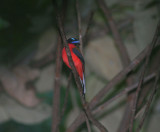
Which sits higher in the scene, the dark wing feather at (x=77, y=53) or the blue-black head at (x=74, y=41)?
the blue-black head at (x=74, y=41)

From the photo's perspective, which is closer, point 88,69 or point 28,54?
point 88,69

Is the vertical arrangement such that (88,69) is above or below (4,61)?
below

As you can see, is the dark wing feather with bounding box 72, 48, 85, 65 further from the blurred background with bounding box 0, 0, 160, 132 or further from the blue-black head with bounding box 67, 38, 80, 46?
the blurred background with bounding box 0, 0, 160, 132

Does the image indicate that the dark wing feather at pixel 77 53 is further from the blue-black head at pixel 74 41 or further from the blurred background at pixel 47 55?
the blurred background at pixel 47 55

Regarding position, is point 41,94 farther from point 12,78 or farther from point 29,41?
point 29,41

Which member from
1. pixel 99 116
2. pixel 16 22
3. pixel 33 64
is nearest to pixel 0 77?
pixel 33 64

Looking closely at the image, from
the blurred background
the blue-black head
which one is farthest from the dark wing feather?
the blurred background

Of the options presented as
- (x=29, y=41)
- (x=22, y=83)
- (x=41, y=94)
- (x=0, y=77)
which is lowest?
(x=41, y=94)

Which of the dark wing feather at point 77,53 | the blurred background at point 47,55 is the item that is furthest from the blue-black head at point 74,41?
the blurred background at point 47,55
